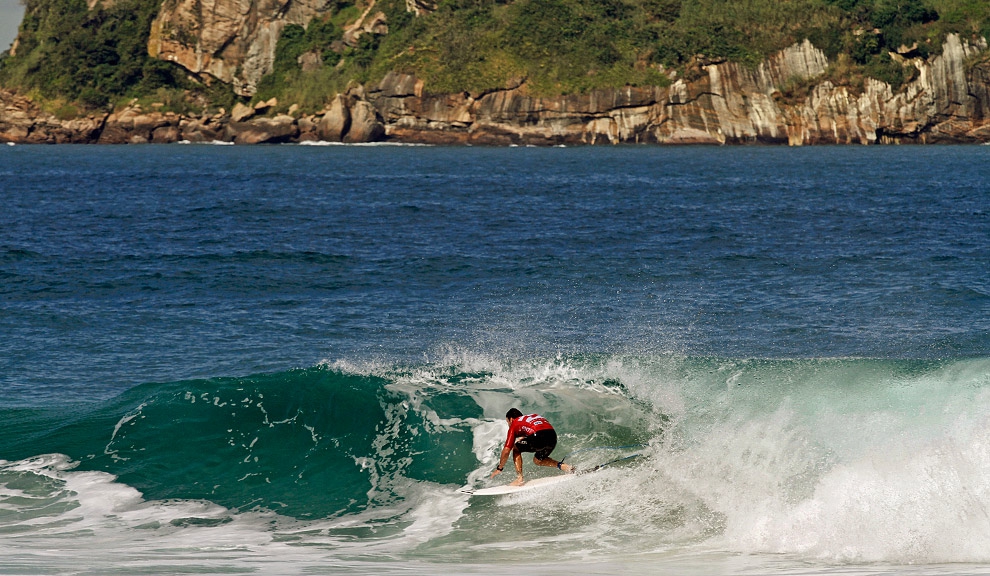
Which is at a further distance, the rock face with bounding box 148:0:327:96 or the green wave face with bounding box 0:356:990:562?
the rock face with bounding box 148:0:327:96

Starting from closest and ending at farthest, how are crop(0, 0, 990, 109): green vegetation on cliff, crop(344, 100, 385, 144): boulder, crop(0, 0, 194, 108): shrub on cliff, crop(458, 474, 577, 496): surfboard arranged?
crop(458, 474, 577, 496): surfboard → crop(0, 0, 990, 109): green vegetation on cliff → crop(344, 100, 385, 144): boulder → crop(0, 0, 194, 108): shrub on cliff

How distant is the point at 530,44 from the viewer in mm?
116750

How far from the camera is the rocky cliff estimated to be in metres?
107

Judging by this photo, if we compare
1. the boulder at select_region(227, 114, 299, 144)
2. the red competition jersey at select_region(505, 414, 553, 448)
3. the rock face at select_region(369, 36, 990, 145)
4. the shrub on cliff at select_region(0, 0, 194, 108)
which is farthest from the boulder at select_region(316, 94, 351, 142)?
the red competition jersey at select_region(505, 414, 553, 448)

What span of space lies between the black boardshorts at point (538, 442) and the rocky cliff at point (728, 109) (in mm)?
99013

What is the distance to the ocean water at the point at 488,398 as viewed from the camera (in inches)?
427

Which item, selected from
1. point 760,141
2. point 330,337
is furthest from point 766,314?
point 760,141

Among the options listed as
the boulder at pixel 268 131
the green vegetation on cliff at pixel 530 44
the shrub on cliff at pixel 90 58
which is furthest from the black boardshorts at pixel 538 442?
the shrub on cliff at pixel 90 58

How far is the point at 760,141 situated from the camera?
354ft

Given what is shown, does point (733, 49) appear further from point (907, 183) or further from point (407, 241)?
point (407, 241)

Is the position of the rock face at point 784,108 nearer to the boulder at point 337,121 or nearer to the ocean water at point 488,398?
the boulder at point 337,121

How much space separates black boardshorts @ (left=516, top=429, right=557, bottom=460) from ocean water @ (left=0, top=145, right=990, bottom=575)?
0.52 m

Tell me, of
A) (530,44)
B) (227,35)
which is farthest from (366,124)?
(227,35)

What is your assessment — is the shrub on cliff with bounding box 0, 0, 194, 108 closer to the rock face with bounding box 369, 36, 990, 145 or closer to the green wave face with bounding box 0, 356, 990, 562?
the rock face with bounding box 369, 36, 990, 145
